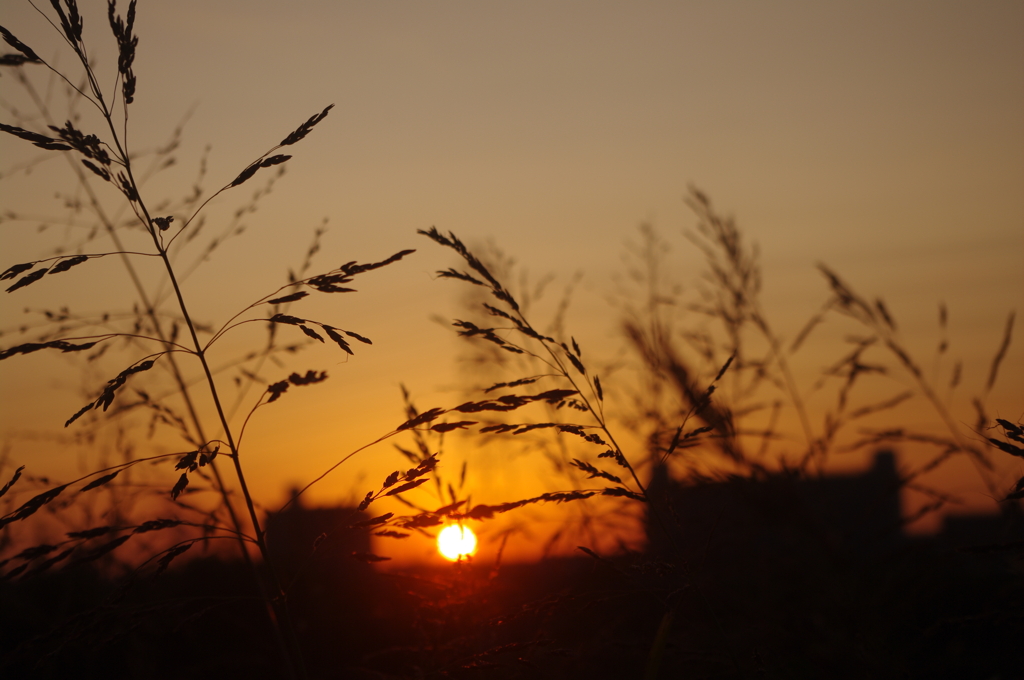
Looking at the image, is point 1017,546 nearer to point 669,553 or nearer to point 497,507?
point 497,507

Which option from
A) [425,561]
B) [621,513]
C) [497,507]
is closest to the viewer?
[497,507]

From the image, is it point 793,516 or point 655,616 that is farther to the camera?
point 655,616

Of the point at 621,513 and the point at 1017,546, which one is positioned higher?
the point at 621,513

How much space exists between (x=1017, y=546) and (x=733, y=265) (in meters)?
2.23

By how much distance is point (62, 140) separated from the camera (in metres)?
2.00

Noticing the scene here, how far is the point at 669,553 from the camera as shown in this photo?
10.7 ft

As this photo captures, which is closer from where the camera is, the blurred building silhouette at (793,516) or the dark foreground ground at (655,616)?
the dark foreground ground at (655,616)

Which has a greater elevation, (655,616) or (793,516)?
(793,516)

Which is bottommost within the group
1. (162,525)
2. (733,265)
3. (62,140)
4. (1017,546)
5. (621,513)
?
(1017,546)

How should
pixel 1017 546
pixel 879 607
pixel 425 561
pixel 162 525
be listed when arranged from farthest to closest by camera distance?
pixel 425 561
pixel 879 607
pixel 162 525
pixel 1017 546

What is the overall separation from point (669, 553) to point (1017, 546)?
1.67 m

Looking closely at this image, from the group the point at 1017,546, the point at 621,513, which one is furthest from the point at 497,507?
the point at 621,513

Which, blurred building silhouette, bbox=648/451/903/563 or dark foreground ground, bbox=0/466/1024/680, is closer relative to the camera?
dark foreground ground, bbox=0/466/1024/680

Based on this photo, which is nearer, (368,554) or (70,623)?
(70,623)
